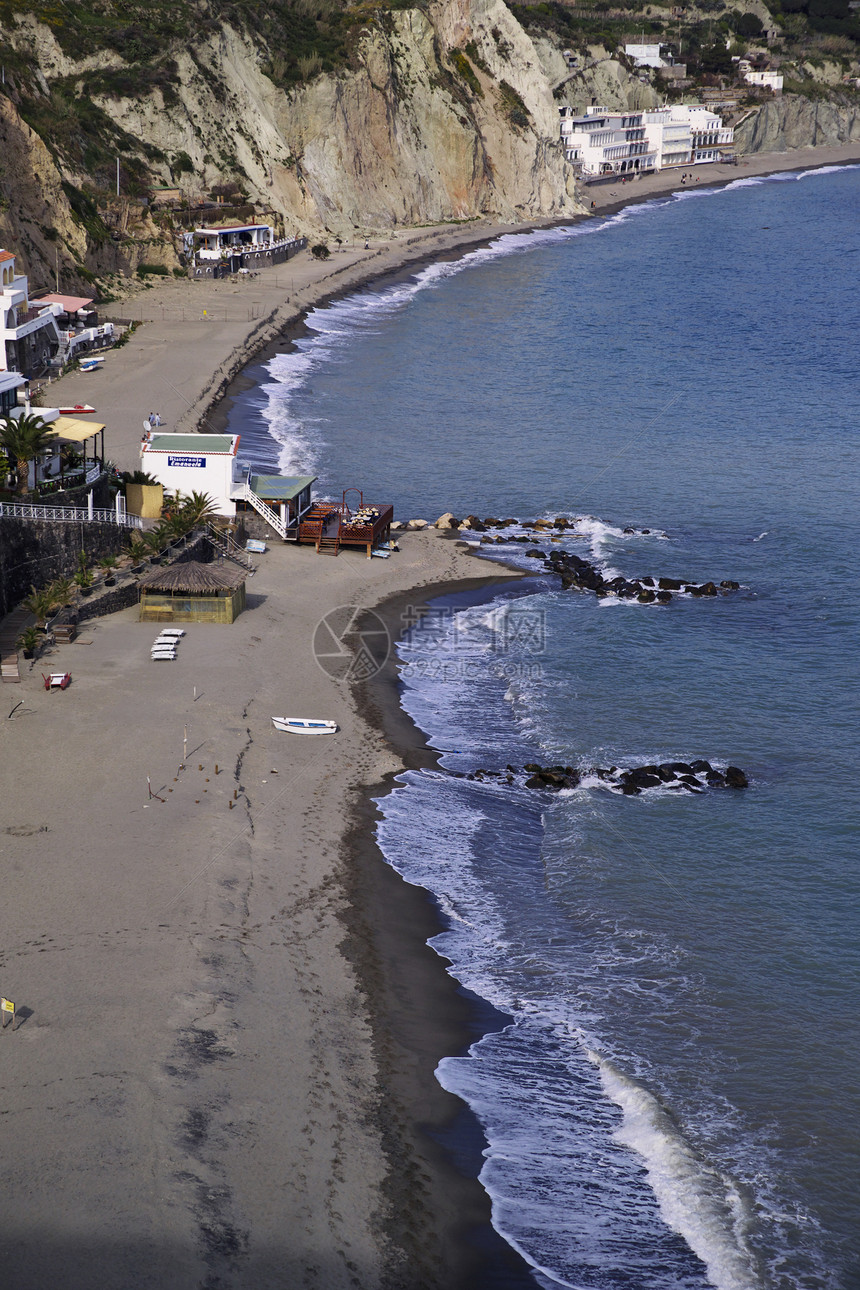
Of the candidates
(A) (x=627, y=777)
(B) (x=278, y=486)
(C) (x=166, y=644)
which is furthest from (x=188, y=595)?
(A) (x=627, y=777)

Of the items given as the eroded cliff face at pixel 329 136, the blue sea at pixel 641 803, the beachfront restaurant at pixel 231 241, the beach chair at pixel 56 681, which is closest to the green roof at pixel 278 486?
the blue sea at pixel 641 803

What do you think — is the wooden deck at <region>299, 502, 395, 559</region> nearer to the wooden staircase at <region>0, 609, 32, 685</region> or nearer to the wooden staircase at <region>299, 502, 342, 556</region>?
the wooden staircase at <region>299, 502, 342, 556</region>

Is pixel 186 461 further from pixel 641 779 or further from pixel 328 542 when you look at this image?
pixel 641 779

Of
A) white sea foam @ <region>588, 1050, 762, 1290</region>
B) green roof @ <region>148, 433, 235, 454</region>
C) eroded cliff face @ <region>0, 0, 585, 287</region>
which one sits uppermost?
eroded cliff face @ <region>0, 0, 585, 287</region>

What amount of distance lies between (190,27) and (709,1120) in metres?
108

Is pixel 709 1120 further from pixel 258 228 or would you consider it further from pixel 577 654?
pixel 258 228

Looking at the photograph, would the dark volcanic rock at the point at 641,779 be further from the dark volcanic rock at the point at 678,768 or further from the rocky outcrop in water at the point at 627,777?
the dark volcanic rock at the point at 678,768

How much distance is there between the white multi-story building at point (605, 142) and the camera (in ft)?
571

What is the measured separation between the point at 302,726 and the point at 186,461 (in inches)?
662

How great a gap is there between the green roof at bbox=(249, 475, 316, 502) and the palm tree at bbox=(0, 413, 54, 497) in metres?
8.80

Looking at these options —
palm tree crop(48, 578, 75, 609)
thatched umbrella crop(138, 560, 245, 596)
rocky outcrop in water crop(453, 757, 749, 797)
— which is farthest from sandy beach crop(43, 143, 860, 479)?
rocky outcrop in water crop(453, 757, 749, 797)

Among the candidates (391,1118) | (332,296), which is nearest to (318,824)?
(391,1118)

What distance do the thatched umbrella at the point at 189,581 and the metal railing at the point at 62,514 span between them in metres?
3.04

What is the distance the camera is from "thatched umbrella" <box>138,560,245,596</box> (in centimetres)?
3769
